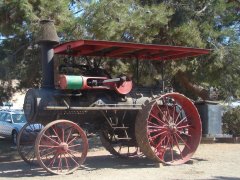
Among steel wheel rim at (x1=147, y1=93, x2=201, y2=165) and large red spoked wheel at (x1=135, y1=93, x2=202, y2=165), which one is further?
steel wheel rim at (x1=147, y1=93, x2=201, y2=165)

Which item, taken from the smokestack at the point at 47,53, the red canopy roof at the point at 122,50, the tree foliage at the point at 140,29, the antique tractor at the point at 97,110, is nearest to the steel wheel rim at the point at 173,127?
the antique tractor at the point at 97,110

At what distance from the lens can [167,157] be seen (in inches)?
442

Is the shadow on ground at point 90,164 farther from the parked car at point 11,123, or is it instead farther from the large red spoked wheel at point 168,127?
the parked car at point 11,123

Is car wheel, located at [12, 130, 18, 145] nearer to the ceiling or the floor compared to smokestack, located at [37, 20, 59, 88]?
nearer to the floor

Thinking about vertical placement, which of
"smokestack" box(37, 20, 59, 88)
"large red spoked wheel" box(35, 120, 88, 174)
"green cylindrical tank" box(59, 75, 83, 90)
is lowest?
"large red spoked wheel" box(35, 120, 88, 174)

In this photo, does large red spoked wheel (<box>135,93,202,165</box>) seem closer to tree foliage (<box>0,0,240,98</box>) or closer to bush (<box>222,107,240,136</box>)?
tree foliage (<box>0,0,240,98</box>)

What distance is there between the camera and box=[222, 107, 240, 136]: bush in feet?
55.2

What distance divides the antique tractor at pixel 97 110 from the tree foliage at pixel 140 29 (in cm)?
149

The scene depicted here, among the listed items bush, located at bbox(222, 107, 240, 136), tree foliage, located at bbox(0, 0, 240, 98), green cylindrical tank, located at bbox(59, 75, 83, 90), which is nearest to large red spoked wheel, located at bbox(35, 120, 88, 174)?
green cylindrical tank, located at bbox(59, 75, 83, 90)

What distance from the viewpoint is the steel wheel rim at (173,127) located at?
1025cm

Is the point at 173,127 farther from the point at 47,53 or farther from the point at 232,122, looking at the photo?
the point at 232,122

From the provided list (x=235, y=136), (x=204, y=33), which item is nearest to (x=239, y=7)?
(x=204, y=33)

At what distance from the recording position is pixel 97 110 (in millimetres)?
9742

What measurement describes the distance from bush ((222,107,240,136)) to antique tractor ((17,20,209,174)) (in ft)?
20.9
